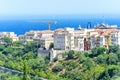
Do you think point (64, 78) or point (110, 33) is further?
point (110, 33)

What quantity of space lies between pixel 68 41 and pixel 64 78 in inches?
258

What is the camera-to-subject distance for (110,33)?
3388 cm

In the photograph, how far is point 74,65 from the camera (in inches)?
1193

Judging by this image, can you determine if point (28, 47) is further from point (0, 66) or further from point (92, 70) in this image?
point (92, 70)

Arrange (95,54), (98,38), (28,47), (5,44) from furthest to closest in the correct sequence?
(5,44) → (28,47) → (98,38) → (95,54)

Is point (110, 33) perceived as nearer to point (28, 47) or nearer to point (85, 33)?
point (85, 33)

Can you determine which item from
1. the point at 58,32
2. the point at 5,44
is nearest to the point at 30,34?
the point at 5,44

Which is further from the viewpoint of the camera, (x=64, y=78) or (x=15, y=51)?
(x=15, y=51)

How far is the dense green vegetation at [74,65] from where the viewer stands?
91.2ft

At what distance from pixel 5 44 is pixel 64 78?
1171cm

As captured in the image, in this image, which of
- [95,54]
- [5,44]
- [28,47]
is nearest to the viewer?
[95,54]

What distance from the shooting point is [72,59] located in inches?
1251

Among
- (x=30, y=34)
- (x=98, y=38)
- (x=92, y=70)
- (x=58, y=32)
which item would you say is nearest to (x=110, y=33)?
(x=98, y=38)

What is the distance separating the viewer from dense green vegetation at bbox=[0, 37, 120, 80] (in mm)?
27812
